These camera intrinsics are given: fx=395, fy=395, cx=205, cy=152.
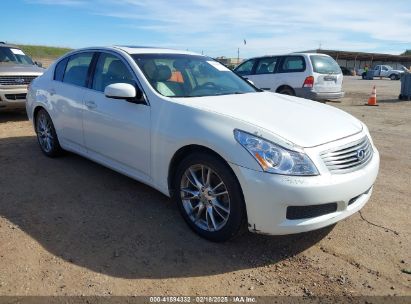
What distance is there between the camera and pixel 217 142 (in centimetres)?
320

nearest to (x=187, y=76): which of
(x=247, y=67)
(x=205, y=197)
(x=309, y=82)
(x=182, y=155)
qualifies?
(x=182, y=155)

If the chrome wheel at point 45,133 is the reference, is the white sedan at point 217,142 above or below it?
above

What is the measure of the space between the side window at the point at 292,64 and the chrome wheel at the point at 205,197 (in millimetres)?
9186

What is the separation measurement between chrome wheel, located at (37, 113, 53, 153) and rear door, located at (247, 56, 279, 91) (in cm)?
799

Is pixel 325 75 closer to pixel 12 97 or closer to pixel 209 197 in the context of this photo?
pixel 12 97

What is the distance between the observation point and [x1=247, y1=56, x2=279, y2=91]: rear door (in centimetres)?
1254

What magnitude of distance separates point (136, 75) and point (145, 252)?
1.83 m

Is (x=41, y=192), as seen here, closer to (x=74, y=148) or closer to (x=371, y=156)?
(x=74, y=148)

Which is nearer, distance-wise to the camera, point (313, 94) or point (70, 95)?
point (70, 95)

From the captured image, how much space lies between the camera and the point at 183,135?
3475mm

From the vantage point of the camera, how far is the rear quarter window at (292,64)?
468 inches

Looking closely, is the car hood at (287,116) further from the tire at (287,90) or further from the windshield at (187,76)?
the tire at (287,90)

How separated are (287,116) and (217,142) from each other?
0.76m

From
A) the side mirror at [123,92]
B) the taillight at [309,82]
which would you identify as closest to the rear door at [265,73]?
the taillight at [309,82]
